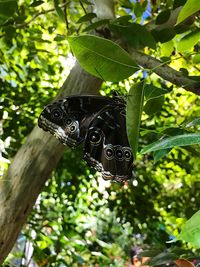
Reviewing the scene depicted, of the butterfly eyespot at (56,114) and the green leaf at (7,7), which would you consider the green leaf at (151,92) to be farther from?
the green leaf at (7,7)

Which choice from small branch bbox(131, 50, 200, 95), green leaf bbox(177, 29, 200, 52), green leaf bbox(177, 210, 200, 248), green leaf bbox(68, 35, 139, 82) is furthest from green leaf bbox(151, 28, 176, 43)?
green leaf bbox(177, 210, 200, 248)

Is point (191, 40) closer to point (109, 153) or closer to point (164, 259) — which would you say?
point (109, 153)

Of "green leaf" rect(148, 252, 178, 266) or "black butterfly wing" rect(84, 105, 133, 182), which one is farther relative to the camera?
"green leaf" rect(148, 252, 178, 266)

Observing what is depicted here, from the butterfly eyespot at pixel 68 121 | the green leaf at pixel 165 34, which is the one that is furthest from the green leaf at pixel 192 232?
the green leaf at pixel 165 34

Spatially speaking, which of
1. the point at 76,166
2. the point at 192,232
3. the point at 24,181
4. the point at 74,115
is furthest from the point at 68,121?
the point at 76,166

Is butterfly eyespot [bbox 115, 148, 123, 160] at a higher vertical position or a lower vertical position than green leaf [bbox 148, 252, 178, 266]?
higher

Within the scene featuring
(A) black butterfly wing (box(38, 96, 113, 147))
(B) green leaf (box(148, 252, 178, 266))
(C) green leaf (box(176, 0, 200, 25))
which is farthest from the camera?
(B) green leaf (box(148, 252, 178, 266))

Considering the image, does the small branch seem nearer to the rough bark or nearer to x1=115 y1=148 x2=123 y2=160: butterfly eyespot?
x1=115 y1=148 x2=123 y2=160: butterfly eyespot
